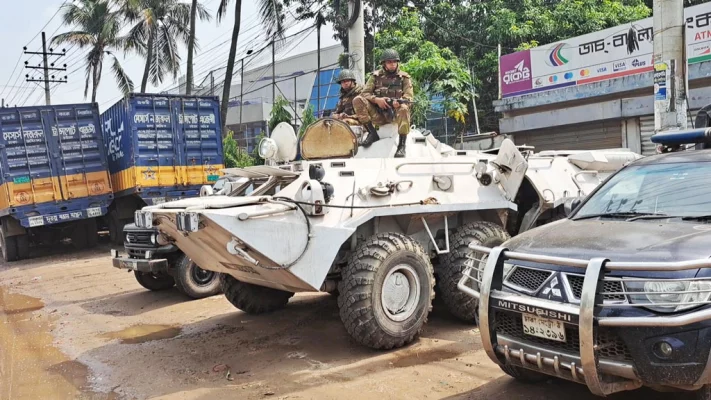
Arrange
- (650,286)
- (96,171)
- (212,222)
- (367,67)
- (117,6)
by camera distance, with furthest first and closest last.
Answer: (117,6)
(367,67)
(96,171)
(212,222)
(650,286)

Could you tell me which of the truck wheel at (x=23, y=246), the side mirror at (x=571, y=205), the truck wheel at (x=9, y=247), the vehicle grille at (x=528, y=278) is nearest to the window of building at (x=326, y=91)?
the truck wheel at (x=23, y=246)

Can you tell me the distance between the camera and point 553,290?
3.68 metres

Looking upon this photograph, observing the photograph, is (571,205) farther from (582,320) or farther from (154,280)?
(154,280)

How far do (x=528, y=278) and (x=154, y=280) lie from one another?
7265mm

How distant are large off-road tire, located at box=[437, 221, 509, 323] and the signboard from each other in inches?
320

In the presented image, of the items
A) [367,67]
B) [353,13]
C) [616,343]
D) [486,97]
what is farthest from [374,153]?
[367,67]

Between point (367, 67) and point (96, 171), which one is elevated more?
point (367, 67)

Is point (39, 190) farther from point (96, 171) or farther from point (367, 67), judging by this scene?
point (367, 67)

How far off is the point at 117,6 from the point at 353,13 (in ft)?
63.8

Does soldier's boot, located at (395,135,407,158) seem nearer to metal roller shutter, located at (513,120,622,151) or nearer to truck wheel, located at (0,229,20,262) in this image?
metal roller shutter, located at (513,120,622,151)

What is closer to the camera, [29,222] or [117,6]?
[29,222]

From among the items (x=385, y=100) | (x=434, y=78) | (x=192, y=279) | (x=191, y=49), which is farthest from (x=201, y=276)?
(x=191, y=49)

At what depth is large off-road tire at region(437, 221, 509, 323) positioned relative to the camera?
6656 millimetres

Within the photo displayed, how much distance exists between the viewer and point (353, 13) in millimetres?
10992
